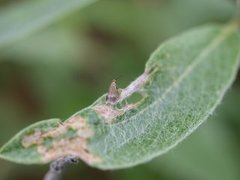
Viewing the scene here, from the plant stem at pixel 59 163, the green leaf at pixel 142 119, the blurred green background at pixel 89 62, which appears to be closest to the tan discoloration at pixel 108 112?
the green leaf at pixel 142 119

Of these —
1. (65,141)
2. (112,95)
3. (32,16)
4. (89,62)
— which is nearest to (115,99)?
(112,95)

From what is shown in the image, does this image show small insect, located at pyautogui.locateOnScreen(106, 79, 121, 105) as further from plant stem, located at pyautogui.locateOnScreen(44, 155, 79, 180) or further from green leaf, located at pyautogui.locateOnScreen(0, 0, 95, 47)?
green leaf, located at pyautogui.locateOnScreen(0, 0, 95, 47)

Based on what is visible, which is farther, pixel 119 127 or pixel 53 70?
pixel 53 70

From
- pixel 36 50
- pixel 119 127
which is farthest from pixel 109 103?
pixel 36 50

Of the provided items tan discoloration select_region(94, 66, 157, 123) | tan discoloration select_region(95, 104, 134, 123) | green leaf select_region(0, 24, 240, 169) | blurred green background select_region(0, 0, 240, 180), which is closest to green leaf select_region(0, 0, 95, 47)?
blurred green background select_region(0, 0, 240, 180)

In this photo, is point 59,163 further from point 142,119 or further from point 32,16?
point 32,16

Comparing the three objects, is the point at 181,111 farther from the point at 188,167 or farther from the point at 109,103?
the point at 188,167
